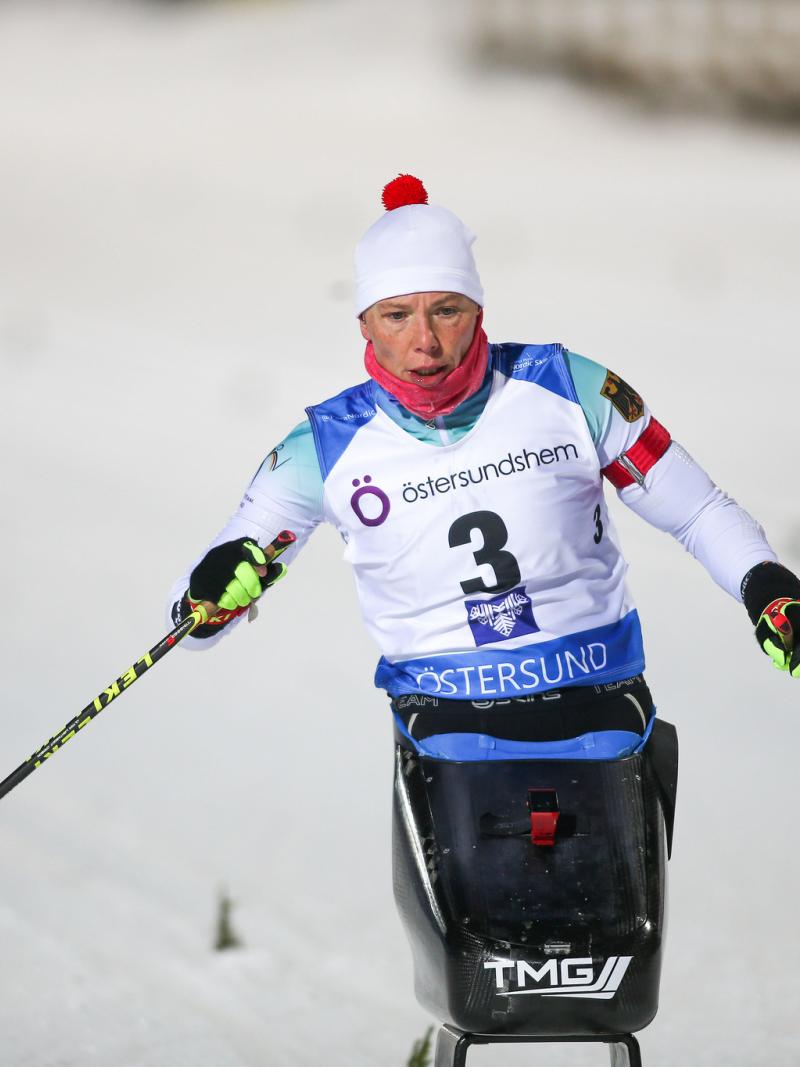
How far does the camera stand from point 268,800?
3941 millimetres

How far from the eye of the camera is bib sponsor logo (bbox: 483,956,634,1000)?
80.6 inches

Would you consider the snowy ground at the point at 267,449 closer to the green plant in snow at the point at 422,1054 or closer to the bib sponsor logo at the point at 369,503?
→ the green plant in snow at the point at 422,1054

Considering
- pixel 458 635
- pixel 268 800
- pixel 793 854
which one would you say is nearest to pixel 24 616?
pixel 268 800

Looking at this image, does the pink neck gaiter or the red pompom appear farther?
the red pompom

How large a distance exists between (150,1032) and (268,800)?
106 centimetres

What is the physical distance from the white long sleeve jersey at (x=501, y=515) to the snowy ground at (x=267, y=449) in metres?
1.02

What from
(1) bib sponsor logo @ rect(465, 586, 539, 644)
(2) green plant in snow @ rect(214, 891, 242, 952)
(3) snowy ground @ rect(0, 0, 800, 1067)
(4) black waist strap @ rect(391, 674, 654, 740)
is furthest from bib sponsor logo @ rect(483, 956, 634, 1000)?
(2) green plant in snow @ rect(214, 891, 242, 952)

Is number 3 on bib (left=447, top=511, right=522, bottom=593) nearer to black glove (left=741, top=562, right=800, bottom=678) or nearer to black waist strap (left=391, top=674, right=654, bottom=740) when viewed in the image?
black waist strap (left=391, top=674, right=654, bottom=740)

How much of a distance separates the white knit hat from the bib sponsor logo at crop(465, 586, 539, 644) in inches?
17.9

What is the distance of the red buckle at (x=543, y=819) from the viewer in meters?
2.09

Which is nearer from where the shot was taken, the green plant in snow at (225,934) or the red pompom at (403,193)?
the red pompom at (403,193)

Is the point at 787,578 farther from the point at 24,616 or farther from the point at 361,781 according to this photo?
the point at 24,616

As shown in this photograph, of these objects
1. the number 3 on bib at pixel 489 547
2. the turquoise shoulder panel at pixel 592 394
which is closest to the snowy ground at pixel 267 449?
the number 3 on bib at pixel 489 547

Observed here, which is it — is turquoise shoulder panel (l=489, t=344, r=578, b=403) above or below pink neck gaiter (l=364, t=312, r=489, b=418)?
above
